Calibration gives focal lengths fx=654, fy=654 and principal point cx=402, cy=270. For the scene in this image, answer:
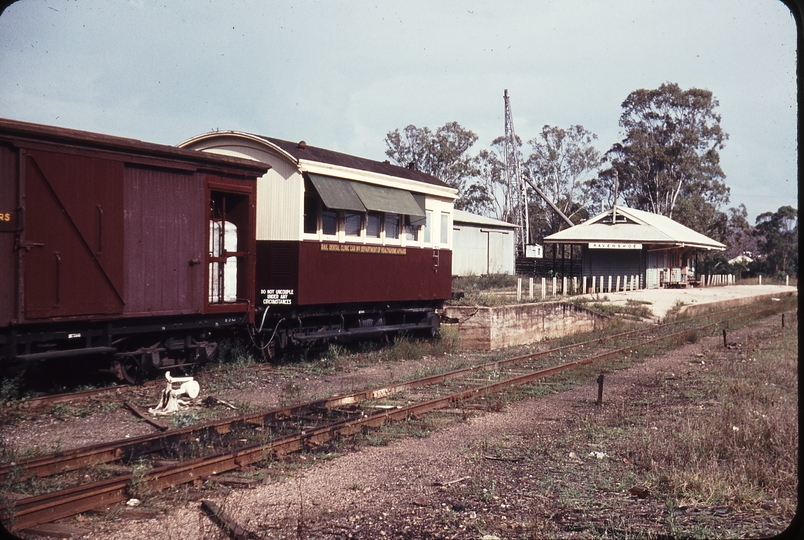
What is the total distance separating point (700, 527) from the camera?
15.7 ft

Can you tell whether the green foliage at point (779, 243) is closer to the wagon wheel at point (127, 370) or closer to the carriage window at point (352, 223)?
the carriage window at point (352, 223)

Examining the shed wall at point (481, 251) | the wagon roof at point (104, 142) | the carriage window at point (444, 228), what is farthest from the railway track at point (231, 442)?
the shed wall at point (481, 251)

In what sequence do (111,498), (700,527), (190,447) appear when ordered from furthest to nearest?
A: 1. (190,447)
2. (111,498)
3. (700,527)

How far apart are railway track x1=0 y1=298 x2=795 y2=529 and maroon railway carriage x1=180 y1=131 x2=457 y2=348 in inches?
110

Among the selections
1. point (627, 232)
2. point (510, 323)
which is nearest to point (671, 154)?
point (627, 232)

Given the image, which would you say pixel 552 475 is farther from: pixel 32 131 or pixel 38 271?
pixel 32 131

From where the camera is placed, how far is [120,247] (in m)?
9.02

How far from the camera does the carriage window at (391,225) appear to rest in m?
13.9

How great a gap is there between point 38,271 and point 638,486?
721cm

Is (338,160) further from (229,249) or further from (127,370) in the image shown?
(127,370)

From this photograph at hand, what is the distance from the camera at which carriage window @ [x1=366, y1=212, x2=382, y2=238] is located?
13406 mm

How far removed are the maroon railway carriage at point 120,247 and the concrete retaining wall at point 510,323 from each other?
6.61m

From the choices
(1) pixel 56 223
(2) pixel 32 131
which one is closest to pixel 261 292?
(1) pixel 56 223

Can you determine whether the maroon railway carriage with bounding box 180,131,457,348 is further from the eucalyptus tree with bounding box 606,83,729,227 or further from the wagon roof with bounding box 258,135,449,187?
the eucalyptus tree with bounding box 606,83,729,227
